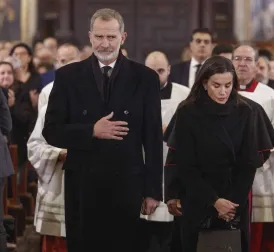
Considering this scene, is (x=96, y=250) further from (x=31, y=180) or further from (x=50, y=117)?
(x=31, y=180)

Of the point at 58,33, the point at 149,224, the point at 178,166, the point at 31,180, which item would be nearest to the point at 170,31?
the point at 58,33

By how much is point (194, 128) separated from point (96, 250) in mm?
1045

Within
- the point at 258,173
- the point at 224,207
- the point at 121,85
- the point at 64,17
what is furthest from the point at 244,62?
the point at 64,17

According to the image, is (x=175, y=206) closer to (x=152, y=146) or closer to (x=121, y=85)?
(x=152, y=146)

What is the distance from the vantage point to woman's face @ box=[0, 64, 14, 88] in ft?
34.3

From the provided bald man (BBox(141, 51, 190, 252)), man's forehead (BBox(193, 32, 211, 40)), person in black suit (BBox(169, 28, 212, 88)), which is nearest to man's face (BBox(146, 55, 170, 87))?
bald man (BBox(141, 51, 190, 252))

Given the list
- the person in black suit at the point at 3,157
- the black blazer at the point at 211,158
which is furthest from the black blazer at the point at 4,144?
the black blazer at the point at 211,158

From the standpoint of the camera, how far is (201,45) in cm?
1140

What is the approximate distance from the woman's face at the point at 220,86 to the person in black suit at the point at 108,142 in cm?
56

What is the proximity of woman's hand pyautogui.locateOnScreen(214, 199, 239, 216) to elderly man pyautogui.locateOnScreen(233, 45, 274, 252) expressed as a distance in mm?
1753

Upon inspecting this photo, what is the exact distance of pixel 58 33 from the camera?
62.6 ft

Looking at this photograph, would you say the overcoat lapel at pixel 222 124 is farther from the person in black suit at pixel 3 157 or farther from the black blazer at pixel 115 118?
the person in black suit at pixel 3 157

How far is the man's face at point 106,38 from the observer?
20.4 ft

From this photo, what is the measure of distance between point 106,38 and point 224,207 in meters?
1.32
